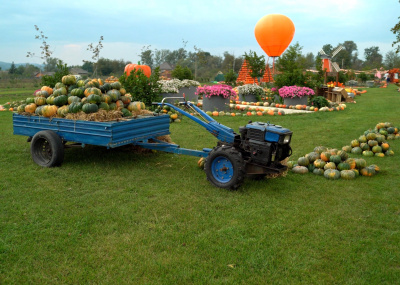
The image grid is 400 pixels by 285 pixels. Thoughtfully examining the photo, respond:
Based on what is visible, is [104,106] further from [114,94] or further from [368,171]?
[368,171]

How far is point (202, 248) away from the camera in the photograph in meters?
3.81

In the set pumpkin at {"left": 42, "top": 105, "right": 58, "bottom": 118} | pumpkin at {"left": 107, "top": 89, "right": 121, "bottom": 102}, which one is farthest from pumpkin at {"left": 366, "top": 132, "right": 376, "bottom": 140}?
pumpkin at {"left": 42, "top": 105, "right": 58, "bottom": 118}

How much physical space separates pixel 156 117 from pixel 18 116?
2910 millimetres

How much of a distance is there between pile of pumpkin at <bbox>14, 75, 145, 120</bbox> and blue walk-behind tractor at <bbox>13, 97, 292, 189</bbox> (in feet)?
0.70

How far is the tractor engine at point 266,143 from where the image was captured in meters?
5.29

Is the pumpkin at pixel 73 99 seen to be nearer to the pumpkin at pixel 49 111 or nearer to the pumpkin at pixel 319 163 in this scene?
the pumpkin at pixel 49 111

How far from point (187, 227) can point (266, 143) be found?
6.19 feet

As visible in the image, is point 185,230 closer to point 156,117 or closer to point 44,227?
point 44,227

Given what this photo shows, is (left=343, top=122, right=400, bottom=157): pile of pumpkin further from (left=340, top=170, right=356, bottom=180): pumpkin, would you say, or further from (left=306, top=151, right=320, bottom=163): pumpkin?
(left=340, top=170, right=356, bottom=180): pumpkin

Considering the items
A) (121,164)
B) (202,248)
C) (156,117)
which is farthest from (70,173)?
(202,248)

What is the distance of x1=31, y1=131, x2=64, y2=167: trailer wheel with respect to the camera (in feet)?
21.3

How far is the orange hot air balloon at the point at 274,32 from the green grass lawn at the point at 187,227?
2123 cm

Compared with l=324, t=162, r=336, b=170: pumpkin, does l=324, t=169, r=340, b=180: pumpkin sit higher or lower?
lower

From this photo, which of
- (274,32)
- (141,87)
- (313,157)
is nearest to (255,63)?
(274,32)
